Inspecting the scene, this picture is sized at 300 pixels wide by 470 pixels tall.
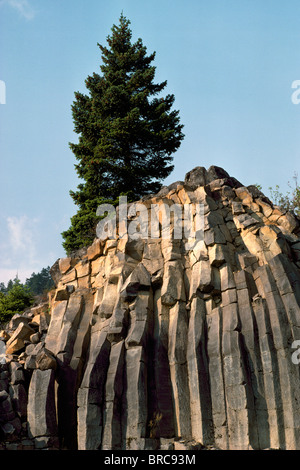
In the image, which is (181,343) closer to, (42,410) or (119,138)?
(42,410)

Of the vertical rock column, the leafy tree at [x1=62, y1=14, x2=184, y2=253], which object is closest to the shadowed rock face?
the vertical rock column

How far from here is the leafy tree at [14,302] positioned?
30078mm

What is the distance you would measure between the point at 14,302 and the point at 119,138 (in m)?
12.0

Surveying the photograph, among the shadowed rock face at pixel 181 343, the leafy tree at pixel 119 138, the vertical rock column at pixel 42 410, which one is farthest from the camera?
the leafy tree at pixel 119 138

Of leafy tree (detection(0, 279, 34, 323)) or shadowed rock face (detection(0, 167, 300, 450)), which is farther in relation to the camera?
leafy tree (detection(0, 279, 34, 323))

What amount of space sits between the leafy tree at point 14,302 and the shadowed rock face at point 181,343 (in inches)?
279

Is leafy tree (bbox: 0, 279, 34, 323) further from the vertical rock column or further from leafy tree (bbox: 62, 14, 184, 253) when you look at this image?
the vertical rock column

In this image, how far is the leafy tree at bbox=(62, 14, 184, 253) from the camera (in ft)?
95.1

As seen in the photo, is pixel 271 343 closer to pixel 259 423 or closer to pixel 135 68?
pixel 259 423

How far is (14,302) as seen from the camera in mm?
30406

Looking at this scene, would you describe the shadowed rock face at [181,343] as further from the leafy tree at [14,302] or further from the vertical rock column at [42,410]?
the leafy tree at [14,302]

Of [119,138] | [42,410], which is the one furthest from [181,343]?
[119,138]

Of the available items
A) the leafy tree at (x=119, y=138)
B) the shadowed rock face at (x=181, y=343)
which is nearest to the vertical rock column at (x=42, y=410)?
the shadowed rock face at (x=181, y=343)

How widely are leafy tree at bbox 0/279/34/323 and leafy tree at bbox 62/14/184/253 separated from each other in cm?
484
